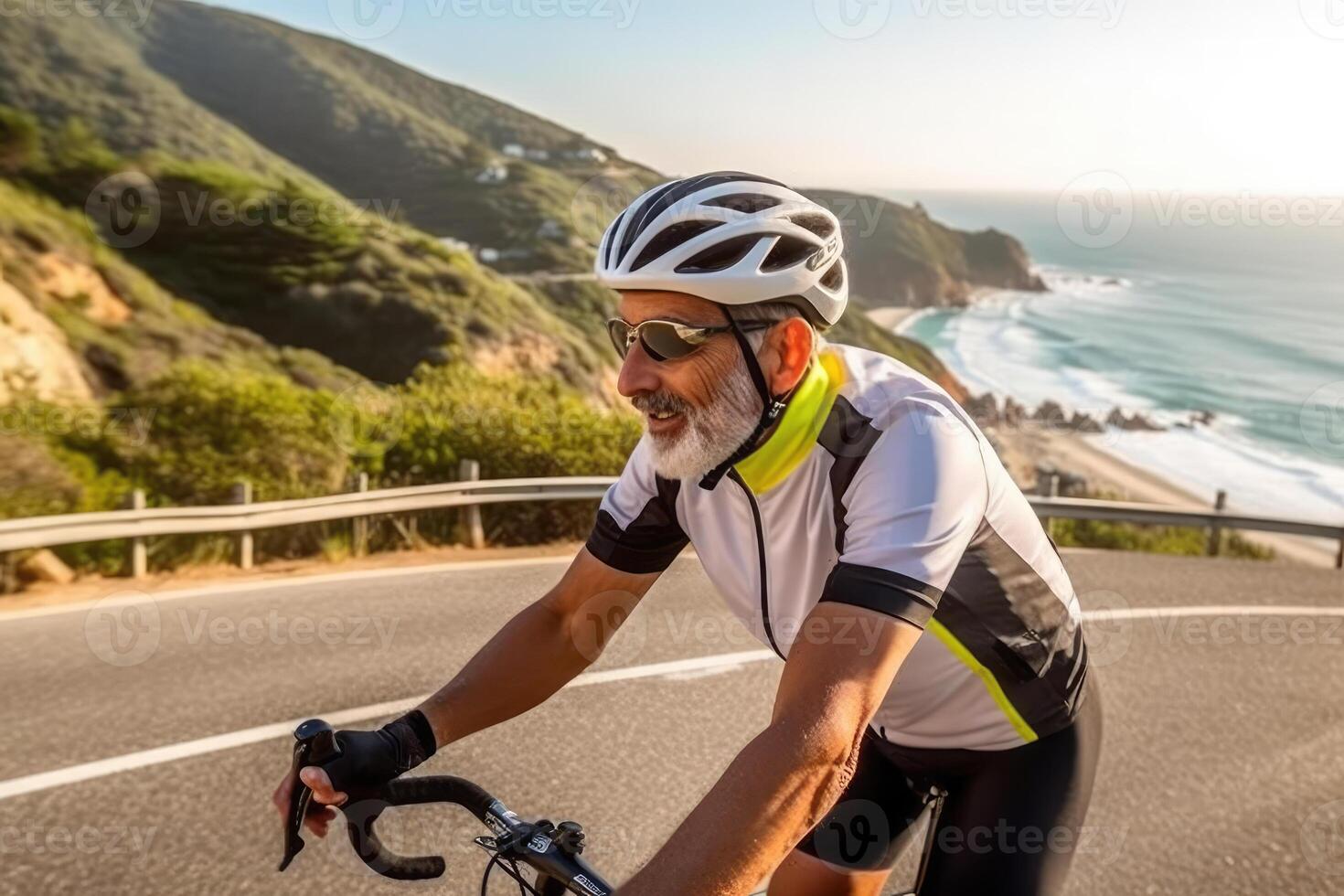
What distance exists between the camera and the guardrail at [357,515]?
26.5ft

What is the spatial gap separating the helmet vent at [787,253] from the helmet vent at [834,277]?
0.24ft

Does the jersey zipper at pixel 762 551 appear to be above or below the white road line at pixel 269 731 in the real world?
above

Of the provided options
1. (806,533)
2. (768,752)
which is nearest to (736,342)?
(806,533)

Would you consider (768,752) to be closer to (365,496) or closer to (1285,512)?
(365,496)

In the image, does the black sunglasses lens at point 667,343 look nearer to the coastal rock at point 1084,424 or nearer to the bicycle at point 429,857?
the bicycle at point 429,857

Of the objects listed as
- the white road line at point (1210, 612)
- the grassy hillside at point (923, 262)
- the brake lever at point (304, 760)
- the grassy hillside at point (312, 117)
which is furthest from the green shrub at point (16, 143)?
the grassy hillside at point (923, 262)

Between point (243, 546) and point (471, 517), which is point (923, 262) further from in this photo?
point (243, 546)

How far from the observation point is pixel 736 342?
220cm

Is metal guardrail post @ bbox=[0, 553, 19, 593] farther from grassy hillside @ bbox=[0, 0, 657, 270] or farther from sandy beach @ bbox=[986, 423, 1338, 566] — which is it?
sandy beach @ bbox=[986, 423, 1338, 566]

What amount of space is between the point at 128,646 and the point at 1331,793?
653cm

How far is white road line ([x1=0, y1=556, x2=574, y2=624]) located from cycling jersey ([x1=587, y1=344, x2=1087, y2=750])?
623 centimetres

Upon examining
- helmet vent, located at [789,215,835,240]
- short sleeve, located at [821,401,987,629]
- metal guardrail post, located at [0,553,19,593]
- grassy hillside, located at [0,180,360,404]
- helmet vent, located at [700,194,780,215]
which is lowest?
metal guardrail post, located at [0,553,19,593]

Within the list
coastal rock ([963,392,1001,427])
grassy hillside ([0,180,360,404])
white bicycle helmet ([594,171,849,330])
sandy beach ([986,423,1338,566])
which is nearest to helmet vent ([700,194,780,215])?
white bicycle helmet ([594,171,849,330])

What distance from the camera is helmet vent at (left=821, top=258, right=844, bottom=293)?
2365 millimetres
